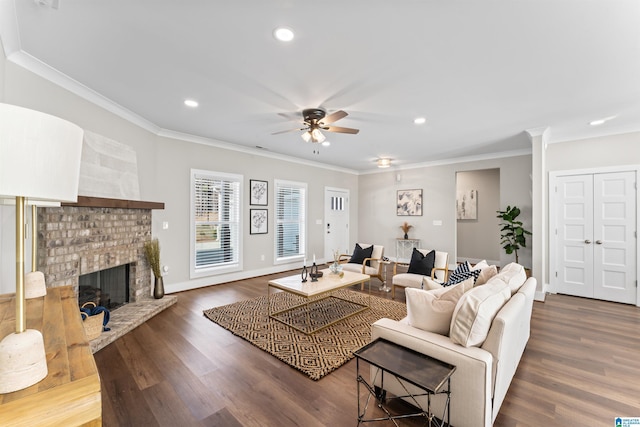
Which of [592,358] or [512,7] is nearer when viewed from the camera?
[512,7]

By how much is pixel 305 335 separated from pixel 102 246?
263cm

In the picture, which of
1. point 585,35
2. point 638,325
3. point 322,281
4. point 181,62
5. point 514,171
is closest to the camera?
point 585,35

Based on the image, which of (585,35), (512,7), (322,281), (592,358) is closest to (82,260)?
(322,281)

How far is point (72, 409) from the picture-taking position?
2.26 feet

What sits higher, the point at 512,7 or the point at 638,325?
the point at 512,7

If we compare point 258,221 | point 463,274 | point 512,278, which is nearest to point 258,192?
point 258,221

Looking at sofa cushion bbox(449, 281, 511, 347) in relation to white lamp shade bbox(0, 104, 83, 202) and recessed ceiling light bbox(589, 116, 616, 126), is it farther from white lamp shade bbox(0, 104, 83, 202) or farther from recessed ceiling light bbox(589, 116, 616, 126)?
recessed ceiling light bbox(589, 116, 616, 126)

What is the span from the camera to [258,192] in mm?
5828

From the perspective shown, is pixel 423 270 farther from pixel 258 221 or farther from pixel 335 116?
pixel 258 221

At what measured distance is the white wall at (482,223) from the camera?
24.2ft

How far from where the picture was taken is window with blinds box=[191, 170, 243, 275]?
495 centimetres

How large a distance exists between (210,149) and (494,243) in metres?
7.37

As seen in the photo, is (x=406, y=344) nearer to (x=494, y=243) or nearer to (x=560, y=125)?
(x=560, y=125)

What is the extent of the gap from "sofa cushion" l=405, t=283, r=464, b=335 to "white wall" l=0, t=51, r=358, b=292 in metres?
3.33
